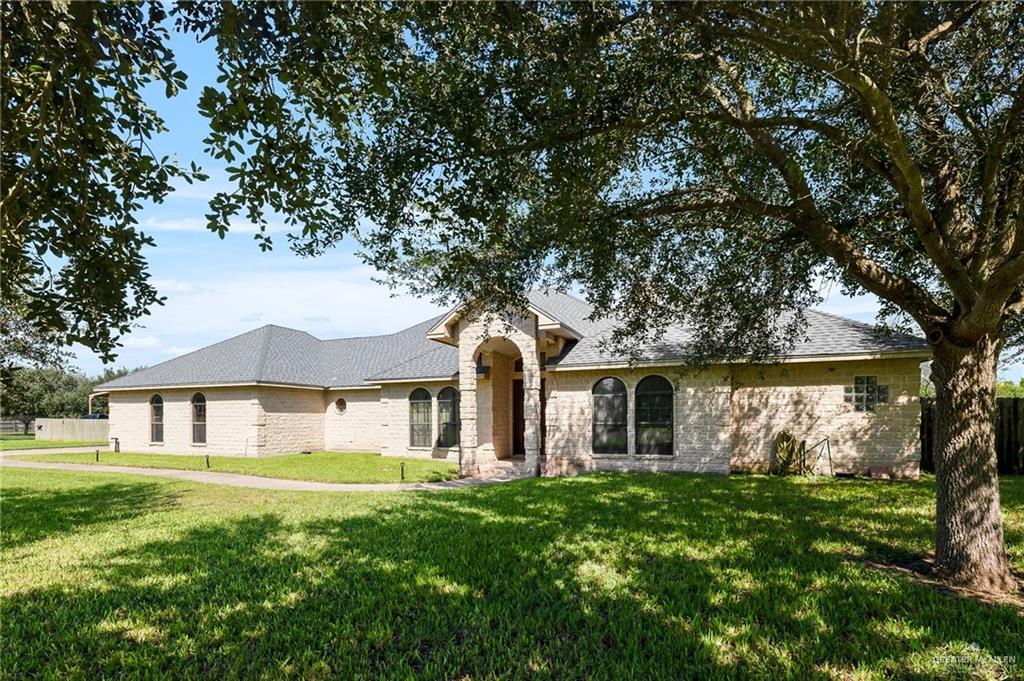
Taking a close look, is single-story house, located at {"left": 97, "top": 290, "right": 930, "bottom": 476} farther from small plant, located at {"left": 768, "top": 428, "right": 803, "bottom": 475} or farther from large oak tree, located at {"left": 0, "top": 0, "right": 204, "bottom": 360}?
large oak tree, located at {"left": 0, "top": 0, "right": 204, "bottom": 360}

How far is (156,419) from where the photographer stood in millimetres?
24984

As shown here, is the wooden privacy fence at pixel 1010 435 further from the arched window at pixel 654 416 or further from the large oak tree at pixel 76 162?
the large oak tree at pixel 76 162

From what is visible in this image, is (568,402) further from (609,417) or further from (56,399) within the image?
(56,399)

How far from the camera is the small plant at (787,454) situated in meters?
15.3

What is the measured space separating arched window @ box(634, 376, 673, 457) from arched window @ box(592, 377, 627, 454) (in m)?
0.49

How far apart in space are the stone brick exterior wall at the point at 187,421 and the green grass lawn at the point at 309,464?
839 millimetres

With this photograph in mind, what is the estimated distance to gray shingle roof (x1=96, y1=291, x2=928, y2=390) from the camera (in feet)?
51.2

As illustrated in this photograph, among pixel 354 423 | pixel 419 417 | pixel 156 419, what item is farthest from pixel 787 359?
pixel 156 419

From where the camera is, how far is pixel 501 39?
180 inches

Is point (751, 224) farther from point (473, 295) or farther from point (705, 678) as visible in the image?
point (705, 678)

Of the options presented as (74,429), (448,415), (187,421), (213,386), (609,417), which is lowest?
(74,429)

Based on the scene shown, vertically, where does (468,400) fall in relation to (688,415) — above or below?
above

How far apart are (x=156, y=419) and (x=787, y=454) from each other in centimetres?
2617

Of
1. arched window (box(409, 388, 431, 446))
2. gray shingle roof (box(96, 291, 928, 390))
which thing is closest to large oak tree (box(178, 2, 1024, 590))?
gray shingle roof (box(96, 291, 928, 390))
